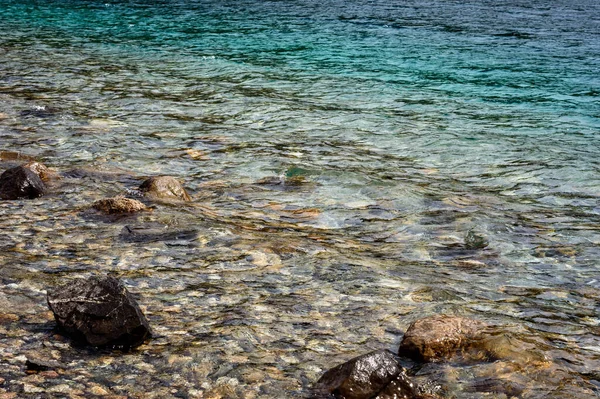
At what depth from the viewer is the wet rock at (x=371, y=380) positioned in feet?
12.4

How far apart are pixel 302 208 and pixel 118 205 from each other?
181 centimetres

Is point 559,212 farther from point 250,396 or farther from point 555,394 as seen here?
point 250,396

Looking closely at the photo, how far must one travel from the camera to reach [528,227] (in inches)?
281

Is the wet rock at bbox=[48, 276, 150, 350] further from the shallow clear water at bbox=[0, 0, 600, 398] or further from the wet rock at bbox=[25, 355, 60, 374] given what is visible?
the wet rock at bbox=[25, 355, 60, 374]

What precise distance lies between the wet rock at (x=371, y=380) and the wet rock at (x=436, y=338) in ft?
1.57

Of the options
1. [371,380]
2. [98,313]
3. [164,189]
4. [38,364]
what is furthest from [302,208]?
[38,364]

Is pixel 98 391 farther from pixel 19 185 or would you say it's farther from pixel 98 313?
pixel 19 185

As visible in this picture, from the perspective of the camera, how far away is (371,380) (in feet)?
12.4

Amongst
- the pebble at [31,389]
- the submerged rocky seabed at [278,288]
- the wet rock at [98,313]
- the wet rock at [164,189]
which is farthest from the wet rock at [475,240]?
the pebble at [31,389]

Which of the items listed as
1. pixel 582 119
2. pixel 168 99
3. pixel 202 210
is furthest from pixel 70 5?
pixel 202 210

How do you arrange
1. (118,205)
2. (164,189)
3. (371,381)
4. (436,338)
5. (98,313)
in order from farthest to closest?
(164,189) < (118,205) < (436,338) < (98,313) < (371,381)

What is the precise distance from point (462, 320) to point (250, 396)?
56.7 inches

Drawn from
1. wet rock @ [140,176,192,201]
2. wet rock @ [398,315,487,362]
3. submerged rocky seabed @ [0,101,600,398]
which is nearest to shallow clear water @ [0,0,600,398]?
submerged rocky seabed @ [0,101,600,398]

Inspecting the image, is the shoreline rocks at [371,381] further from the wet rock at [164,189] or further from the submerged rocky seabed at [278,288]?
the wet rock at [164,189]
